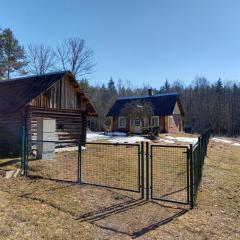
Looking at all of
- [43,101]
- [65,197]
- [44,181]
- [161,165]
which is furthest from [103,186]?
[43,101]

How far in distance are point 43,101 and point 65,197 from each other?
920 centimetres

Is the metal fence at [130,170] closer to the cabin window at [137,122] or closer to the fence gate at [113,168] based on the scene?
the fence gate at [113,168]

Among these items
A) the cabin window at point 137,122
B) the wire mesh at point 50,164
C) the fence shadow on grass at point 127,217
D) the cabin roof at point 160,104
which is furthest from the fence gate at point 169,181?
the cabin roof at point 160,104

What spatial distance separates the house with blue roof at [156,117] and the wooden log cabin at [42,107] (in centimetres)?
1788

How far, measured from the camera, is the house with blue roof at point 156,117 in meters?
38.6

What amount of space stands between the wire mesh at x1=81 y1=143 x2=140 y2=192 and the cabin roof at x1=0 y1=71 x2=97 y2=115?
3857 millimetres

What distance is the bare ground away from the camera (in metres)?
6.16

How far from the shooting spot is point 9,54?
43219mm

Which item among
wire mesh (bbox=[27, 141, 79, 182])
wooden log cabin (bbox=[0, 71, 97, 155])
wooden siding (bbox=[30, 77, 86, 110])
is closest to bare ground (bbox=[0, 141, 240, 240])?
wire mesh (bbox=[27, 141, 79, 182])

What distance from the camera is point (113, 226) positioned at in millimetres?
6559

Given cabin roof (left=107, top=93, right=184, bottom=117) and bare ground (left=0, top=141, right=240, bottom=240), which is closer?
bare ground (left=0, top=141, right=240, bottom=240)

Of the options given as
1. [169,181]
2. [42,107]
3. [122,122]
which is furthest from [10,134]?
[122,122]

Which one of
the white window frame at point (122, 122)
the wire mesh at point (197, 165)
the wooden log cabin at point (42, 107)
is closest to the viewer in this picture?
the wire mesh at point (197, 165)

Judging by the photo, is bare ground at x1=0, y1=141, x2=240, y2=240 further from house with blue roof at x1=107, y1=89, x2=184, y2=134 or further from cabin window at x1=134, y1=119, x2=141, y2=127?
cabin window at x1=134, y1=119, x2=141, y2=127
